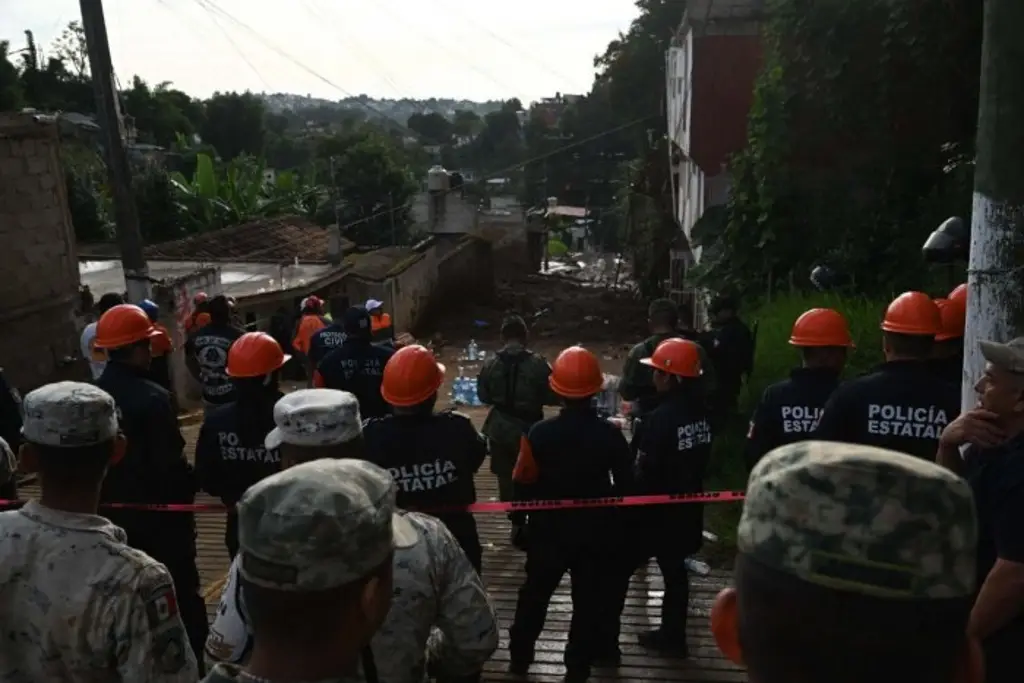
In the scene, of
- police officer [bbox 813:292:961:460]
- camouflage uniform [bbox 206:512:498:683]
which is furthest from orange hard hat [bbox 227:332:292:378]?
police officer [bbox 813:292:961:460]

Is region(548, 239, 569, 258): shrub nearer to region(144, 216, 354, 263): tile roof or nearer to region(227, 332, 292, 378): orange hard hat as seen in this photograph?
region(144, 216, 354, 263): tile roof

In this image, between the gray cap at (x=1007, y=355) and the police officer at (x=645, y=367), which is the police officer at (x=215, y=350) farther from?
the gray cap at (x=1007, y=355)

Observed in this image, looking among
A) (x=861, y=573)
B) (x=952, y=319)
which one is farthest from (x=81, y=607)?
(x=952, y=319)

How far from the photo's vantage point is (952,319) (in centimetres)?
515

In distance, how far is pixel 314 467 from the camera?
1.74 metres

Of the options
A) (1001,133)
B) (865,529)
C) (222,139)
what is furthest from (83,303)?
(222,139)

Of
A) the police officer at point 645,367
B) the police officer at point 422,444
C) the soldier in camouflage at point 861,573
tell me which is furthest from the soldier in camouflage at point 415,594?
the police officer at point 645,367

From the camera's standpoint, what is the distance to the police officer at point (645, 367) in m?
6.91

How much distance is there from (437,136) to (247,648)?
296ft

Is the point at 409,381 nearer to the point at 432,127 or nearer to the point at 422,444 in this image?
the point at 422,444

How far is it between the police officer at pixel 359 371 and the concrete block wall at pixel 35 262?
5.61m

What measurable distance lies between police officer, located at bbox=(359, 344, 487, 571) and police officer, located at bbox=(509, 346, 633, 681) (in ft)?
1.68

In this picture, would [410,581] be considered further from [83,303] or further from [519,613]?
[83,303]

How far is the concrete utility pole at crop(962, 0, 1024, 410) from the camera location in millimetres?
3174
